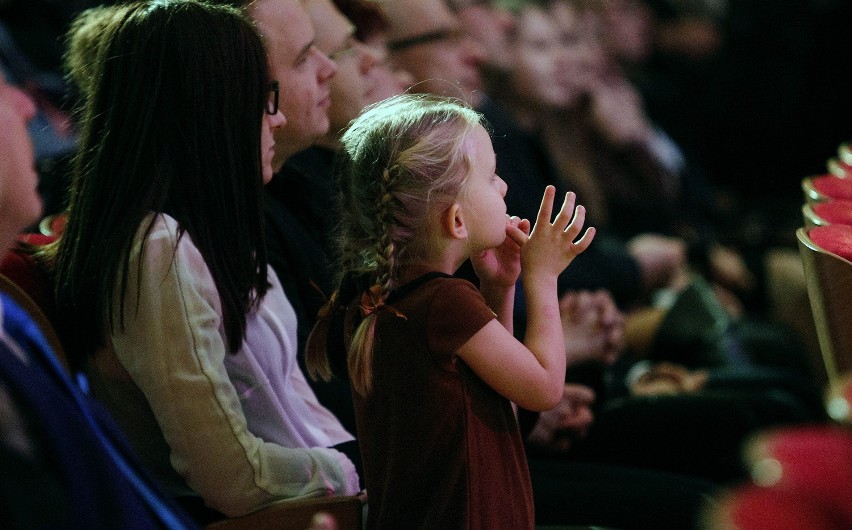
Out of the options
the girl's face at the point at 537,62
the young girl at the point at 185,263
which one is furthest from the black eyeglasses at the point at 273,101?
the girl's face at the point at 537,62

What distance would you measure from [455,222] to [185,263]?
0.32 m

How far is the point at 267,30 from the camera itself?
65.0 inches

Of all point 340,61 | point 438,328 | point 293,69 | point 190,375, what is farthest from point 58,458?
point 340,61

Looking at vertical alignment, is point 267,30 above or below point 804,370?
above

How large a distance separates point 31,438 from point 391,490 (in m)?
0.44

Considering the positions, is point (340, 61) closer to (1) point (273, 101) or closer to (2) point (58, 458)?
(1) point (273, 101)

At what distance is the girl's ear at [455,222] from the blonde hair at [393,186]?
0.04 ft

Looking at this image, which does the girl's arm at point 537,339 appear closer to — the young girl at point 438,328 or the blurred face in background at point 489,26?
the young girl at point 438,328

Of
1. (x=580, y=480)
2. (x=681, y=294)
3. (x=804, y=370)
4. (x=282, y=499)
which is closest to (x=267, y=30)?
(x=282, y=499)

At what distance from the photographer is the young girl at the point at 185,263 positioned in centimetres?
126

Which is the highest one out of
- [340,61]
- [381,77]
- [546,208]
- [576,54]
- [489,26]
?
[546,208]

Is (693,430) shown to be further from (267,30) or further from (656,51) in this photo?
(656,51)

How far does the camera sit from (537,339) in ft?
4.17

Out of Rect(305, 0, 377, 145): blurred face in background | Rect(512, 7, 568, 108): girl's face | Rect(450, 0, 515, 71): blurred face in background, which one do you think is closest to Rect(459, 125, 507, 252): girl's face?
Rect(305, 0, 377, 145): blurred face in background
